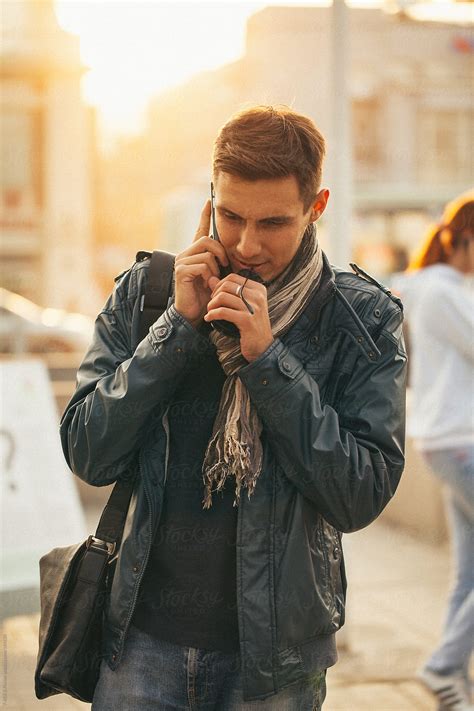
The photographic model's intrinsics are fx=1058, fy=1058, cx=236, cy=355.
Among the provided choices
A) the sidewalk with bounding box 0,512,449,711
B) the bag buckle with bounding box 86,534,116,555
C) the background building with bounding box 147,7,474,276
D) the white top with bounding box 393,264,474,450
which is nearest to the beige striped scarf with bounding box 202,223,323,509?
the bag buckle with bounding box 86,534,116,555

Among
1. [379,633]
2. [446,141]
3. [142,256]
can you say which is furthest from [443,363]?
[446,141]

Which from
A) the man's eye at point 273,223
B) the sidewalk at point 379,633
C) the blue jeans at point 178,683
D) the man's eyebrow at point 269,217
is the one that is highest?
the man's eyebrow at point 269,217

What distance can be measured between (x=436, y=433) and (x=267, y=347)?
233 centimetres

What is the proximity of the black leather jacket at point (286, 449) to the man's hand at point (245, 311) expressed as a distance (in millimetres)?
30

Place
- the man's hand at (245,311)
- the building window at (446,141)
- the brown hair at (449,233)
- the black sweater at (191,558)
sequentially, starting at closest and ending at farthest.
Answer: the man's hand at (245,311)
the black sweater at (191,558)
the brown hair at (449,233)
the building window at (446,141)

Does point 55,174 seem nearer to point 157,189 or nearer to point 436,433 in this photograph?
→ point 157,189

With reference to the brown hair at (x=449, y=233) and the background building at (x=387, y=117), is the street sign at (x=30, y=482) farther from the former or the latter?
the background building at (x=387, y=117)

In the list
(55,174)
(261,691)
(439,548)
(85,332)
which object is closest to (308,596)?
(261,691)

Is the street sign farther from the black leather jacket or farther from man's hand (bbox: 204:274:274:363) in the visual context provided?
man's hand (bbox: 204:274:274:363)

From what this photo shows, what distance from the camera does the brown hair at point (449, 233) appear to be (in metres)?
4.18

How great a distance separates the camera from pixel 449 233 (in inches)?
169

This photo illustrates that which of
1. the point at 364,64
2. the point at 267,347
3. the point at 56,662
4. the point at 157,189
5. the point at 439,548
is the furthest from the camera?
the point at 157,189

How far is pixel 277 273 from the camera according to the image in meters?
2.01

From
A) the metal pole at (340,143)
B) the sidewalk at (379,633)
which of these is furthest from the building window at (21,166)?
the metal pole at (340,143)
